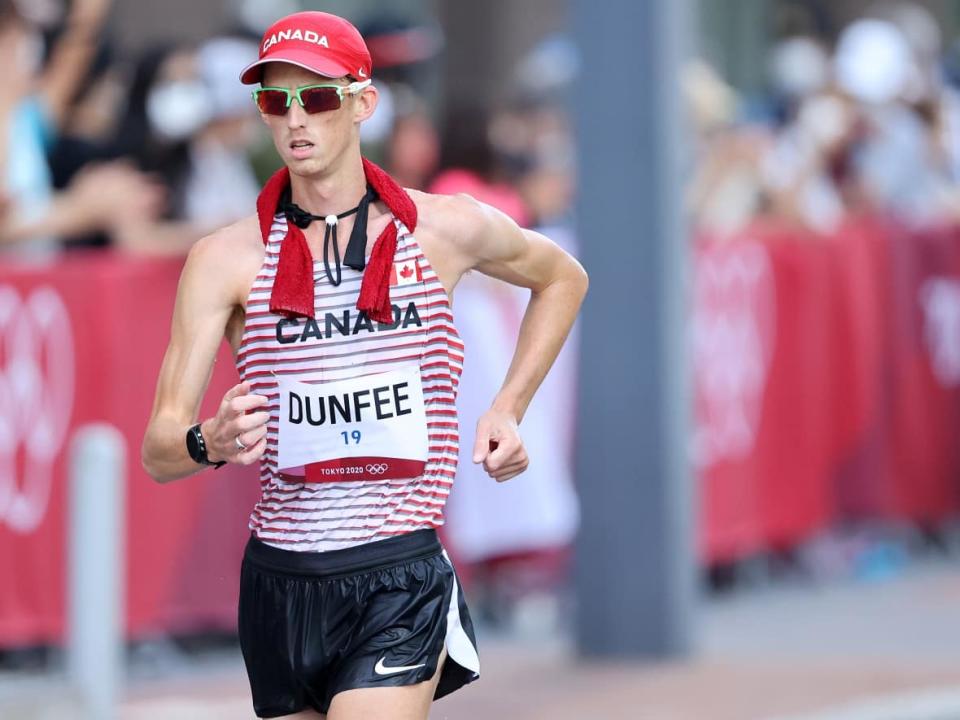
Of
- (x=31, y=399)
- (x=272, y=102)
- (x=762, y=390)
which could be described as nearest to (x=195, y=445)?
(x=272, y=102)

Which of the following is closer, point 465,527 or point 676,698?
point 676,698

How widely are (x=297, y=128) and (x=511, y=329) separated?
20.4 ft

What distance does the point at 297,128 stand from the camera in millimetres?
4836

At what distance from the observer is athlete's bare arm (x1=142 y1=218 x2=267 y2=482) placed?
485cm

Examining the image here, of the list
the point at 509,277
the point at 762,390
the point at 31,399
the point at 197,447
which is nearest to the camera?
the point at 197,447

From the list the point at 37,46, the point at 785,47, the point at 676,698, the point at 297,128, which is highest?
the point at 785,47

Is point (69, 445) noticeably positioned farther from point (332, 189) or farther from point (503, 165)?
point (332, 189)

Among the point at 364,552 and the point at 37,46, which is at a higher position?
the point at 37,46

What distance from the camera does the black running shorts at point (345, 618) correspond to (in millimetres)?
5023

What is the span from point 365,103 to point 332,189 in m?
0.21

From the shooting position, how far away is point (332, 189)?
5016 mm

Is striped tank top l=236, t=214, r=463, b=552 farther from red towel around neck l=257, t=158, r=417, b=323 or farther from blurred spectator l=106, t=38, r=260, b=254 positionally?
blurred spectator l=106, t=38, r=260, b=254

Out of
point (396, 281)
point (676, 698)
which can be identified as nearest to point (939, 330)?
point (676, 698)

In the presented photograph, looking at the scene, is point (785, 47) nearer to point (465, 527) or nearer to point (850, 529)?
point (850, 529)
